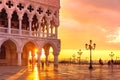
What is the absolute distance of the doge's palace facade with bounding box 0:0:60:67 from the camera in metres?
52.1

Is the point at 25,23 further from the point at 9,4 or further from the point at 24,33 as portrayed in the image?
the point at 9,4

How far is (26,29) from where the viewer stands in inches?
2336

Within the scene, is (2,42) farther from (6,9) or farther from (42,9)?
(42,9)

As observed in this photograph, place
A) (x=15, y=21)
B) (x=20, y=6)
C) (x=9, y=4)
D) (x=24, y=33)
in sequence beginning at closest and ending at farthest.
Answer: (x=9, y=4), (x=20, y=6), (x=24, y=33), (x=15, y=21)

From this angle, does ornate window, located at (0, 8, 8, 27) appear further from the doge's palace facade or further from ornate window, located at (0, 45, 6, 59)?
ornate window, located at (0, 45, 6, 59)

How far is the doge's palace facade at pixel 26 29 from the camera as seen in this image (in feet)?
171

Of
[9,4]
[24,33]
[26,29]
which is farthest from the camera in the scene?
[26,29]

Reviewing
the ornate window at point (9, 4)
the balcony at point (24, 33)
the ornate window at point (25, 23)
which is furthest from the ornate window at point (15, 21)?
the ornate window at point (9, 4)

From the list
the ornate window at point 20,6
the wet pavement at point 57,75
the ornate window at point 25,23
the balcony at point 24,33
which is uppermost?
the ornate window at point 20,6

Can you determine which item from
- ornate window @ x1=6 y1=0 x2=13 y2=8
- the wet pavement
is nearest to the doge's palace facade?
ornate window @ x1=6 y1=0 x2=13 y2=8

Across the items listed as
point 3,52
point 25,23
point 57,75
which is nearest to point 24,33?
point 3,52

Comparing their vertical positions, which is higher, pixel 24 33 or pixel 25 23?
pixel 25 23

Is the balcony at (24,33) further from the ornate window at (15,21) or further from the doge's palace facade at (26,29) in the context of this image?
the ornate window at (15,21)

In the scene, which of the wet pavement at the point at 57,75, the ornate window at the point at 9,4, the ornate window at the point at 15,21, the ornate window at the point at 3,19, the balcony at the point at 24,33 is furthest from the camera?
the ornate window at the point at 15,21
